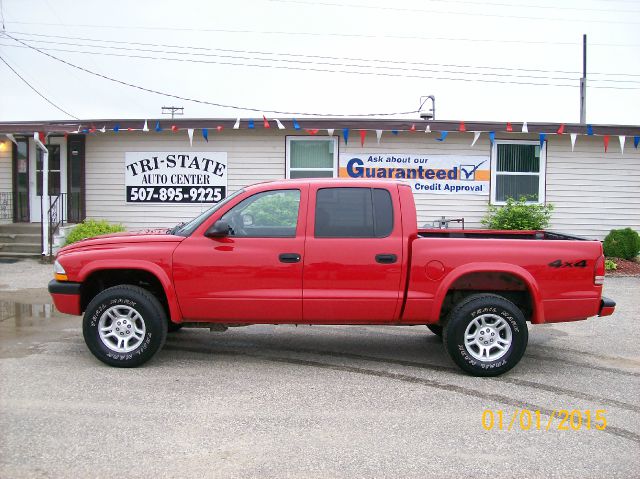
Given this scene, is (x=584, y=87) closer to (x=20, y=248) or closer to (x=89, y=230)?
(x=89, y=230)

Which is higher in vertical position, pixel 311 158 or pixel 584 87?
pixel 584 87

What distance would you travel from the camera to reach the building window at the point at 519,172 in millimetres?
14773

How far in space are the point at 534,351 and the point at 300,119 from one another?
857 centimetres

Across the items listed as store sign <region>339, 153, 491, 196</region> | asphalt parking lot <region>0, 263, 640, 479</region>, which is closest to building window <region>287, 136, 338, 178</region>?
store sign <region>339, 153, 491, 196</region>

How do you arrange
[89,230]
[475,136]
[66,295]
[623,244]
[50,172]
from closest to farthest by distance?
1. [66,295]
2. [89,230]
3. [623,244]
4. [475,136]
5. [50,172]

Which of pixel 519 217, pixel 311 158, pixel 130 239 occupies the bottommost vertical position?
pixel 130 239

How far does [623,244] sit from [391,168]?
17.8 feet

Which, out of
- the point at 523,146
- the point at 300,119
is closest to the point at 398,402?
the point at 300,119

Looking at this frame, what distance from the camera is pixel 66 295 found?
597 centimetres

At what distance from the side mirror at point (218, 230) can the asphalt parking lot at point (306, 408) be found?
1275mm

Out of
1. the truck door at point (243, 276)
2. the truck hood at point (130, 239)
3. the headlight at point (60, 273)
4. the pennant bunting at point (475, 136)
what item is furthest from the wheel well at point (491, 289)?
the pennant bunting at point (475, 136)

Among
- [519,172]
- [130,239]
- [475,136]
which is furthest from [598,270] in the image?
[519,172]

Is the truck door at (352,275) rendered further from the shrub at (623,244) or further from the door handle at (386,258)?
the shrub at (623,244)
